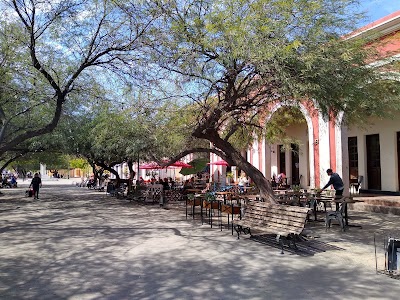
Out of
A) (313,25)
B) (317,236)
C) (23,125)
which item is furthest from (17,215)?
(313,25)

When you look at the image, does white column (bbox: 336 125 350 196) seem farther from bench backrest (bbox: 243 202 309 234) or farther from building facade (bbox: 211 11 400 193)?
bench backrest (bbox: 243 202 309 234)

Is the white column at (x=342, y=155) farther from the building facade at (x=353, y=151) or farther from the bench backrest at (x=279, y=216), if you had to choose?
the bench backrest at (x=279, y=216)

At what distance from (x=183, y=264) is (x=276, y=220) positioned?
2.39 metres

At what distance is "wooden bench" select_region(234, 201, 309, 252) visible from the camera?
24.9 feet

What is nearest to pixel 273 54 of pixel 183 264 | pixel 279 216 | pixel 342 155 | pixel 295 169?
pixel 279 216

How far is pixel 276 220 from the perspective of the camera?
826cm

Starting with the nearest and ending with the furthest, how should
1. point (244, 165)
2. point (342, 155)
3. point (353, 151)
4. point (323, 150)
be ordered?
point (244, 165) < point (342, 155) < point (323, 150) < point (353, 151)

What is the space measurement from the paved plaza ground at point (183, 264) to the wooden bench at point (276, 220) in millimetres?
359

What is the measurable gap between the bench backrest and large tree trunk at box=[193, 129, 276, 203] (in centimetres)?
90

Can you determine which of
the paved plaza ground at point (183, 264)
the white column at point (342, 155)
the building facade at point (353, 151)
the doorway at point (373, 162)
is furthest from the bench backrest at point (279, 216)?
the doorway at point (373, 162)

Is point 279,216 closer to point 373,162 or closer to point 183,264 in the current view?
point 183,264

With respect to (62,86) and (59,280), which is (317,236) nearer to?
(59,280)

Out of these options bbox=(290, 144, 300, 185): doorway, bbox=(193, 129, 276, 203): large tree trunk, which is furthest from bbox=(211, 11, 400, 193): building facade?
bbox=(193, 129, 276, 203): large tree trunk

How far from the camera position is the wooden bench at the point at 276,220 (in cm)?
759
